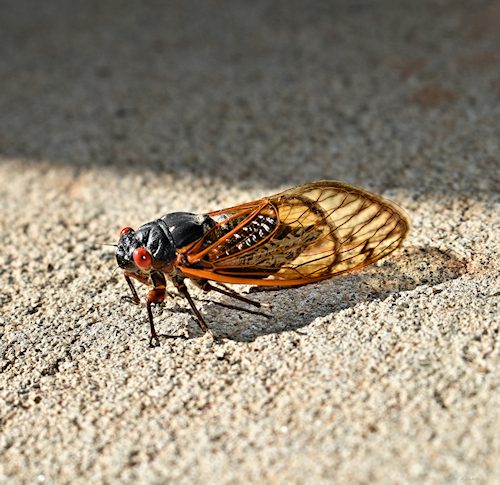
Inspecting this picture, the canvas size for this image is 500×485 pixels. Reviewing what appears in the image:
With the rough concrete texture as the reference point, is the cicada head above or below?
above

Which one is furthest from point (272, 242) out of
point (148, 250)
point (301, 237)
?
point (148, 250)

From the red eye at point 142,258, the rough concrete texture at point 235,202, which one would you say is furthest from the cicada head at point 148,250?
the rough concrete texture at point 235,202

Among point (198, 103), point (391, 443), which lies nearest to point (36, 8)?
point (198, 103)

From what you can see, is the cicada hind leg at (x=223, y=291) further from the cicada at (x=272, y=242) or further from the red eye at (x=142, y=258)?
the red eye at (x=142, y=258)

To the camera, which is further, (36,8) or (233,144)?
(36,8)

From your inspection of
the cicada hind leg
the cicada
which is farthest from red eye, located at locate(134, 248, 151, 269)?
the cicada hind leg

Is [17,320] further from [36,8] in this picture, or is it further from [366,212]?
[36,8]

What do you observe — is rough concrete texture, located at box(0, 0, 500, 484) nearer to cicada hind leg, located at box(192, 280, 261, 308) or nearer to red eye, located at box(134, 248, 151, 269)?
cicada hind leg, located at box(192, 280, 261, 308)
